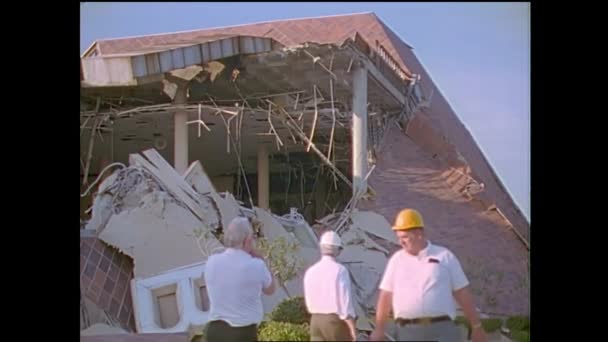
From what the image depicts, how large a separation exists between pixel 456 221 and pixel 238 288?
151cm

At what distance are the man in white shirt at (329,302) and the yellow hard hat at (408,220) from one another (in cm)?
43

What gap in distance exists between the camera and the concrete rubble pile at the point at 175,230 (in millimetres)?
6230

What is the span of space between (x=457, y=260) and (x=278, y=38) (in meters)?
1.88

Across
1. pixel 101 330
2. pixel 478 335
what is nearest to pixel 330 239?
pixel 478 335

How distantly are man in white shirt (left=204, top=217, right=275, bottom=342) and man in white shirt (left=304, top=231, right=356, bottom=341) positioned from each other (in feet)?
0.86

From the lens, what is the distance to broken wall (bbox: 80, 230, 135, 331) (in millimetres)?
6371

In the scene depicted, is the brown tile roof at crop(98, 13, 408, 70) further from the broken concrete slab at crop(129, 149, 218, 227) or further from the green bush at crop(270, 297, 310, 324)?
the green bush at crop(270, 297, 310, 324)

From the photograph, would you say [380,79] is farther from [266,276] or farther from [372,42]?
[266,276]

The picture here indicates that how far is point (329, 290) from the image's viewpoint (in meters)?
5.76

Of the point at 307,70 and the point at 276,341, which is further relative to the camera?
the point at 307,70

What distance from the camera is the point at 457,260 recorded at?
584 cm
